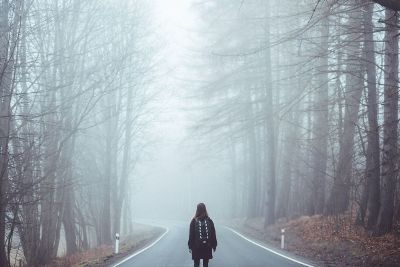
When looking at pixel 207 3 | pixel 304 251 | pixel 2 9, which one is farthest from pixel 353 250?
pixel 207 3

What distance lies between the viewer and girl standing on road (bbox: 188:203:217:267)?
10.7 meters

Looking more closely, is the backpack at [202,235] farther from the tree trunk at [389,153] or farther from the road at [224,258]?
the tree trunk at [389,153]

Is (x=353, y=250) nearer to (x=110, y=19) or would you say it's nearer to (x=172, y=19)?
(x=110, y=19)

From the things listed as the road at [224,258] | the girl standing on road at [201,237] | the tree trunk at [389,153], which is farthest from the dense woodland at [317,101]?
the girl standing on road at [201,237]

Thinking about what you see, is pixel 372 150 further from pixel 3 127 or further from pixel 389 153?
pixel 3 127

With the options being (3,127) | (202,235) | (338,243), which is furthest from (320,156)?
(3,127)

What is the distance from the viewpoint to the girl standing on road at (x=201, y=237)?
1070 cm

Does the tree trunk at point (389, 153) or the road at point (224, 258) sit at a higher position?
the tree trunk at point (389, 153)

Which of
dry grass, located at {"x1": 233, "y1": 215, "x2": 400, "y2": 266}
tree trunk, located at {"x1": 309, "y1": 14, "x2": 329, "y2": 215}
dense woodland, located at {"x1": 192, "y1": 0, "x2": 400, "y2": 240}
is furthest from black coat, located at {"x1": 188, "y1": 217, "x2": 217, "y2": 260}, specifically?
tree trunk, located at {"x1": 309, "y1": 14, "x2": 329, "y2": 215}

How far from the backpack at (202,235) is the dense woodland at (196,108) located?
13.8 ft

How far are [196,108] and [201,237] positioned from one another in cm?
2108

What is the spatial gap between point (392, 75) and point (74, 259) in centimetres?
1182

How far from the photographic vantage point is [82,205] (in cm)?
2620

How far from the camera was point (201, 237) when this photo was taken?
35.1ft
